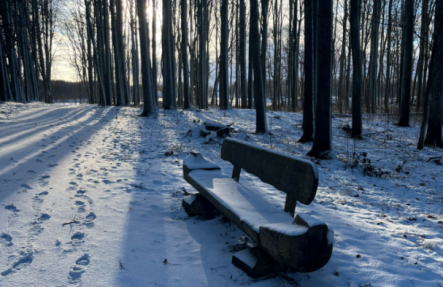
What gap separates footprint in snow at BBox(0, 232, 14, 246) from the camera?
9.43 feet

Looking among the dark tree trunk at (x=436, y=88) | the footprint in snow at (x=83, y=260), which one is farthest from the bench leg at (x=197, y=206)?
A: the dark tree trunk at (x=436, y=88)

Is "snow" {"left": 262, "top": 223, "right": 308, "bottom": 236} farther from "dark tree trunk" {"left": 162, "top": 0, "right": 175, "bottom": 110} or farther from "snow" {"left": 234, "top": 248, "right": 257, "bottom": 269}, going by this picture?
"dark tree trunk" {"left": 162, "top": 0, "right": 175, "bottom": 110}

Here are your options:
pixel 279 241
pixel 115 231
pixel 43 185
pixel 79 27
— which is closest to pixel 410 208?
pixel 279 241

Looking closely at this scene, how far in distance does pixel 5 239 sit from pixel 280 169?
9.17ft

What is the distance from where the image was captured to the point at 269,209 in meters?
2.91

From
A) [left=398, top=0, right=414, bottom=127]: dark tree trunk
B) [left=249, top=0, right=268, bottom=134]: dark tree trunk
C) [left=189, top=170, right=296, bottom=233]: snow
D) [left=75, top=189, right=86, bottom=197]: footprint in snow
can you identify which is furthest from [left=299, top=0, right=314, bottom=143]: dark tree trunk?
[left=75, top=189, right=86, bottom=197]: footprint in snow

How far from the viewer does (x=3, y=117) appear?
1112 centimetres

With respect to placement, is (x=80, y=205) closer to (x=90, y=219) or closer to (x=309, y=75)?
(x=90, y=219)

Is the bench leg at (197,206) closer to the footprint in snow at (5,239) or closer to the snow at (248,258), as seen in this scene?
the snow at (248,258)

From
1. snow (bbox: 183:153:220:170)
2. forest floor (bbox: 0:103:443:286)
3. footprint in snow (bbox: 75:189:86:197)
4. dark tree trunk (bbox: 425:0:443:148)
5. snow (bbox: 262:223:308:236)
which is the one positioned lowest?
forest floor (bbox: 0:103:443:286)

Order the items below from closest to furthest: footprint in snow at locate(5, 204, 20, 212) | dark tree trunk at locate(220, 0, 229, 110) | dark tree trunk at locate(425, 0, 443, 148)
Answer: footprint in snow at locate(5, 204, 20, 212), dark tree trunk at locate(425, 0, 443, 148), dark tree trunk at locate(220, 0, 229, 110)

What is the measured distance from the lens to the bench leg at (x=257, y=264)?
252 centimetres

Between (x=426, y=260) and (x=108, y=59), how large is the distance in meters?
21.3

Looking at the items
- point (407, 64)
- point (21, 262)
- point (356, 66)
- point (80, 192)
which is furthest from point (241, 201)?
point (407, 64)
